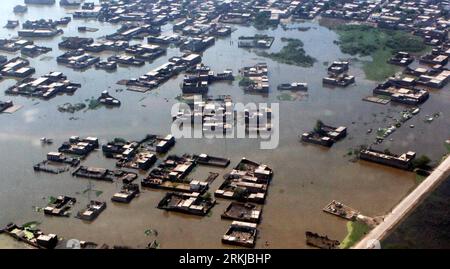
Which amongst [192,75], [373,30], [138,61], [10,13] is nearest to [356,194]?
[192,75]

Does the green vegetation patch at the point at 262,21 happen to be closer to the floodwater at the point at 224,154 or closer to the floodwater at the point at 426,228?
the floodwater at the point at 224,154

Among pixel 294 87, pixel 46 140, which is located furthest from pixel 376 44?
pixel 46 140

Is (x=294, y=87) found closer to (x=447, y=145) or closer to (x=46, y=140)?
(x=447, y=145)

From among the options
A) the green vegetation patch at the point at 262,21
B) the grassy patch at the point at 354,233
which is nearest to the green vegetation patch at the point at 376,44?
the green vegetation patch at the point at 262,21

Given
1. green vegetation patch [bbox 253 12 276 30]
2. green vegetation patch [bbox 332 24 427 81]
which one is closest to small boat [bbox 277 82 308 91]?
green vegetation patch [bbox 332 24 427 81]

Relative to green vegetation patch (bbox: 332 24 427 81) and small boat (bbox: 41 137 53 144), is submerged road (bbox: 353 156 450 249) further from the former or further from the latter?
small boat (bbox: 41 137 53 144)

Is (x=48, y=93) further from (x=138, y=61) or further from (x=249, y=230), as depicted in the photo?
(x=249, y=230)
